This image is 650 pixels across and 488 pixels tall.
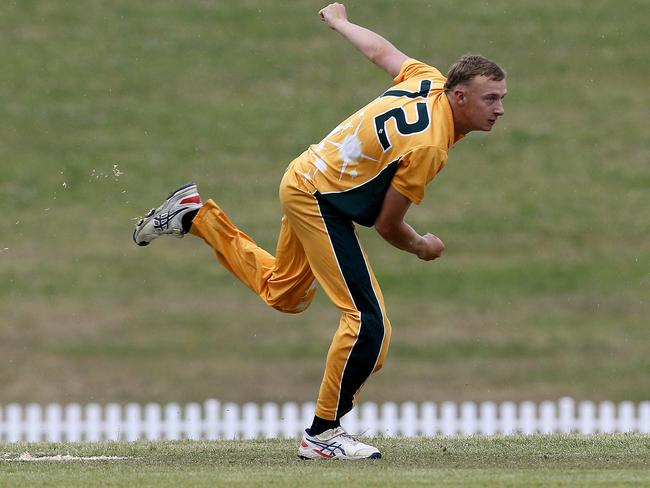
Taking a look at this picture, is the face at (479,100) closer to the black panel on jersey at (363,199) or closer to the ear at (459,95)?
the ear at (459,95)

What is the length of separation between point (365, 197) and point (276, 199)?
55.6ft

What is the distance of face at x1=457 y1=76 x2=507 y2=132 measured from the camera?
704 centimetres

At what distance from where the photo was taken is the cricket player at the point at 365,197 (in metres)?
6.98

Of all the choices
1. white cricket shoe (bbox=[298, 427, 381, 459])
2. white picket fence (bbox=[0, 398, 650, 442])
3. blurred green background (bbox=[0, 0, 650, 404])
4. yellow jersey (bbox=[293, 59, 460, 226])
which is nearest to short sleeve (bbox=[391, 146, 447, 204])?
yellow jersey (bbox=[293, 59, 460, 226])

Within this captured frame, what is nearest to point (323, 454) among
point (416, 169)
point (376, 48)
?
point (416, 169)

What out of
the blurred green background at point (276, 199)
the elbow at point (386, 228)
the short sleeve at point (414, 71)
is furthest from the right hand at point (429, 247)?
the blurred green background at point (276, 199)

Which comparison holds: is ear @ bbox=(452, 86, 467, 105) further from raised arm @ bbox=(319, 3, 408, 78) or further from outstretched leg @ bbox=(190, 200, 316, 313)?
outstretched leg @ bbox=(190, 200, 316, 313)

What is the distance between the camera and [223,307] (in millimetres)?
21922

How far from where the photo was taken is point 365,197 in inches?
284

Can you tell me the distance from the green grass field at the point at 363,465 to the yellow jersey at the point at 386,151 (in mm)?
1382

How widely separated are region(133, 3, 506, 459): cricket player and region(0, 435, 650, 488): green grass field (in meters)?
0.48

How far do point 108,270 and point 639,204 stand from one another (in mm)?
9561

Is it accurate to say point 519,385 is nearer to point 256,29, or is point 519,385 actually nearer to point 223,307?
point 223,307

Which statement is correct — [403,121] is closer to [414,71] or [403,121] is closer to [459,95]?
[459,95]
